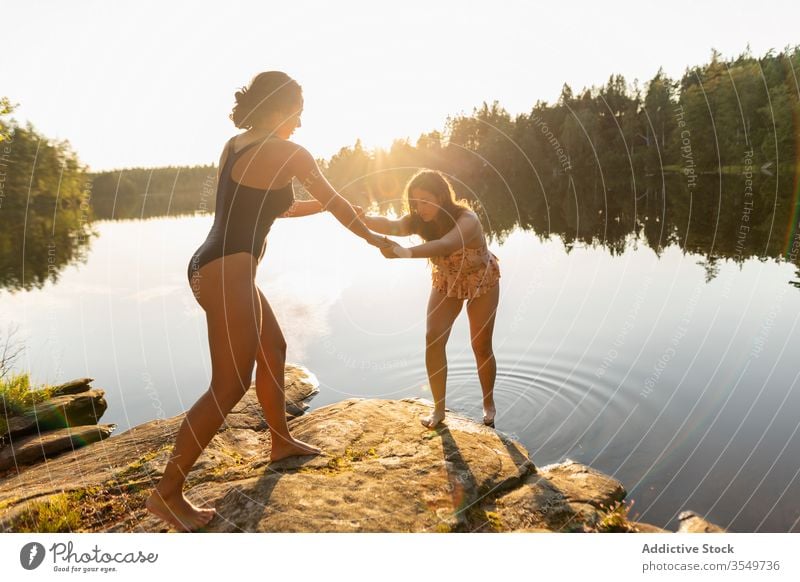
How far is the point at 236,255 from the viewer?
13.0 ft

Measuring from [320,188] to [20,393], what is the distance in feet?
25.3

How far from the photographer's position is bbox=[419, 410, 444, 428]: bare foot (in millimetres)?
5790

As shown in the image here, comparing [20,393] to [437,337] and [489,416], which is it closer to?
[437,337]

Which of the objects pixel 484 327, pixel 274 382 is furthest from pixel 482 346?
pixel 274 382

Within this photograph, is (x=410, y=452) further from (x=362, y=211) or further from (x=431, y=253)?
(x=362, y=211)

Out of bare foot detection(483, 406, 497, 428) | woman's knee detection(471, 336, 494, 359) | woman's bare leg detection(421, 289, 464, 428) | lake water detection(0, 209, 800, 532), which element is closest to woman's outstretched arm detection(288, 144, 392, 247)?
woman's bare leg detection(421, 289, 464, 428)

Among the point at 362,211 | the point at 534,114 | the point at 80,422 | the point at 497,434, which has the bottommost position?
the point at 80,422

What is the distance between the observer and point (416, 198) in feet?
20.0

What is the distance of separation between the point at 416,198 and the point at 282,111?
2287mm

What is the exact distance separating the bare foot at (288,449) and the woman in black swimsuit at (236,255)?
2.98ft

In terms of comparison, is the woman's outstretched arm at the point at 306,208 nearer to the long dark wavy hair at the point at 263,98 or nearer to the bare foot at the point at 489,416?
the long dark wavy hair at the point at 263,98

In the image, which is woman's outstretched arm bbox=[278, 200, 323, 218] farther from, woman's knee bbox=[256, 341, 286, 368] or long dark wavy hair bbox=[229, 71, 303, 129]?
woman's knee bbox=[256, 341, 286, 368]
